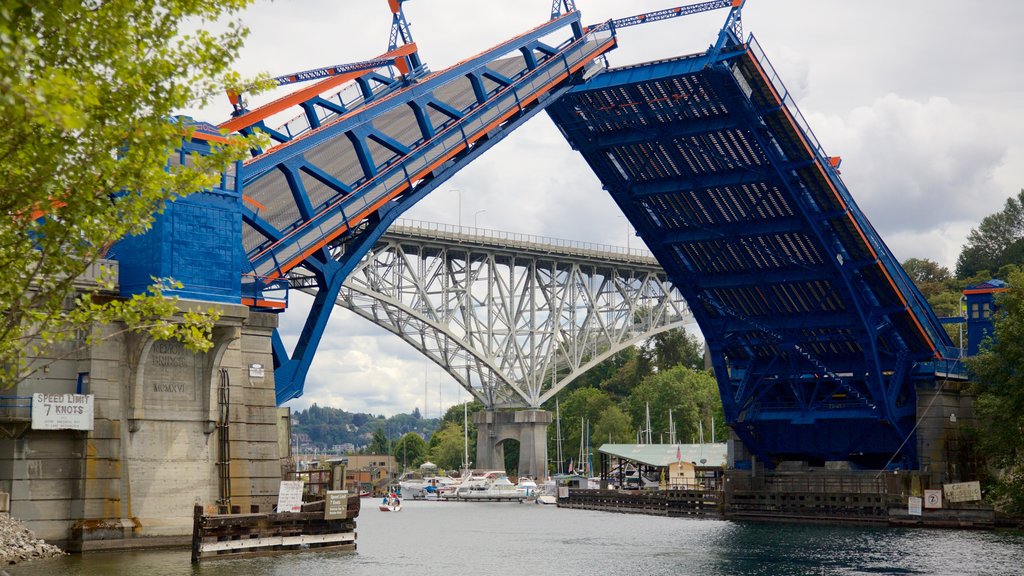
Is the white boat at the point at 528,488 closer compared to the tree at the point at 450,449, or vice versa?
the white boat at the point at 528,488

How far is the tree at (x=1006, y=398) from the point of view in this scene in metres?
46.7

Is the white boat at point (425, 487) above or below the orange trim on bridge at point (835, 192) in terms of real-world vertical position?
below

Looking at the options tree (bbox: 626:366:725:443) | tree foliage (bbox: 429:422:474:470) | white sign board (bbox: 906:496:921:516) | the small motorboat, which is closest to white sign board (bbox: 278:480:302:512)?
white sign board (bbox: 906:496:921:516)

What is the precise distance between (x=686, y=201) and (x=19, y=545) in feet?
94.3

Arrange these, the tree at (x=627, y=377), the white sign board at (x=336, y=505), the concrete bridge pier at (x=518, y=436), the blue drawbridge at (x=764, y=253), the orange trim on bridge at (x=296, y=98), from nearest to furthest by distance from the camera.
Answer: the white sign board at (x=336, y=505), the orange trim on bridge at (x=296, y=98), the blue drawbridge at (x=764, y=253), the concrete bridge pier at (x=518, y=436), the tree at (x=627, y=377)

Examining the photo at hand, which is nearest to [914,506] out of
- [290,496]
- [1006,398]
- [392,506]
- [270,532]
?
[1006,398]

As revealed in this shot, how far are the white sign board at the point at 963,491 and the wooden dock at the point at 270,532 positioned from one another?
24765 millimetres

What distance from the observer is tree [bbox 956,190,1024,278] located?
104 metres

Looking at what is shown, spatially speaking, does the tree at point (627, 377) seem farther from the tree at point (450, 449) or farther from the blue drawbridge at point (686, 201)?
the blue drawbridge at point (686, 201)

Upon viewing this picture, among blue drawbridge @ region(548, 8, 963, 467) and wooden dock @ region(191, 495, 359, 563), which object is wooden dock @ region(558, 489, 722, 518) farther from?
wooden dock @ region(191, 495, 359, 563)

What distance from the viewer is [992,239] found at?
107m

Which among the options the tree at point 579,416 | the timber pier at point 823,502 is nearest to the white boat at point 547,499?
the timber pier at point 823,502

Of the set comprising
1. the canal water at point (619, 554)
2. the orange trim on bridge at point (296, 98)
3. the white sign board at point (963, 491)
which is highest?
the orange trim on bridge at point (296, 98)

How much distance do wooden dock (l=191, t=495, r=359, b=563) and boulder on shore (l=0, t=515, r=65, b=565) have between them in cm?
350
